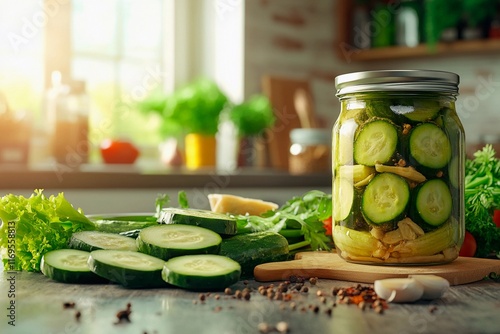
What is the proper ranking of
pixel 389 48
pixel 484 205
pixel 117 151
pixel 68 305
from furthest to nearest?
pixel 389 48
pixel 117 151
pixel 484 205
pixel 68 305

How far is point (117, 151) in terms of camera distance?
10.5 feet

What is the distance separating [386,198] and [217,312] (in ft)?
0.99

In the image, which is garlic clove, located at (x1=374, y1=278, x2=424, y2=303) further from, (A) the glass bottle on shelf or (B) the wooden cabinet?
(B) the wooden cabinet

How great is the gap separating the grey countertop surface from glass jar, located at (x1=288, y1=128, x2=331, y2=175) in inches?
83.6

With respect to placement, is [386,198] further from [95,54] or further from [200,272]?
[95,54]

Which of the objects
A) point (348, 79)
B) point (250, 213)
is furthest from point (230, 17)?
point (348, 79)

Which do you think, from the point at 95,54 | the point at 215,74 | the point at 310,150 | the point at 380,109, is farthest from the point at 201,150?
the point at 380,109

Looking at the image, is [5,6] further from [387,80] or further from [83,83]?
[387,80]

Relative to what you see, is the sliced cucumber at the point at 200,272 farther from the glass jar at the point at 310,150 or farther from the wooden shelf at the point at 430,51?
the wooden shelf at the point at 430,51

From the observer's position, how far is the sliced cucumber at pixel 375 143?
0.92 m

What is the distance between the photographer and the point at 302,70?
395 centimetres

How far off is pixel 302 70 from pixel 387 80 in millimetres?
3047

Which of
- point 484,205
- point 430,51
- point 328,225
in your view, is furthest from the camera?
point 430,51

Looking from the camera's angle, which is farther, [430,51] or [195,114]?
[430,51]
